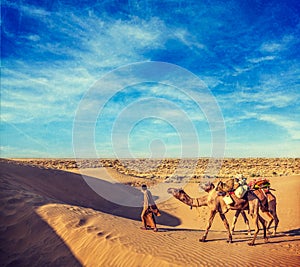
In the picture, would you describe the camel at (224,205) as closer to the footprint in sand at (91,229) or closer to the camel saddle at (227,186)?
the camel saddle at (227,186)

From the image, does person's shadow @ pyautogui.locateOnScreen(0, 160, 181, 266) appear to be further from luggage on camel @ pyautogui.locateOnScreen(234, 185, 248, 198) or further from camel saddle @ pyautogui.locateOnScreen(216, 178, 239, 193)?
luggage on camel @ pyautogui.locateOnScreen(234, 185, 248, 198)

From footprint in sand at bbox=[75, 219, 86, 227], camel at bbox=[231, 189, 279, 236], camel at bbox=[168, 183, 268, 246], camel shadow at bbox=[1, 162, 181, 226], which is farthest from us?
camel shadow at bbox=[1, 162, 181, 226]

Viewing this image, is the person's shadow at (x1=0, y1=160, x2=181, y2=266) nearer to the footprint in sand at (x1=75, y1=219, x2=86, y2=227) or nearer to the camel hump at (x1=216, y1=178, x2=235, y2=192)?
the footprint in sand at (x1=75, y1=219, x2=86, y2=227)

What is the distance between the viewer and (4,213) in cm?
1150

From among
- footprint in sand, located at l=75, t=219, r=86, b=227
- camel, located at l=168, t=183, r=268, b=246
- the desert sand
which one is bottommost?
the desert sand

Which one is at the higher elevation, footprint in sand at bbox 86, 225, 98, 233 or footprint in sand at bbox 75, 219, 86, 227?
footprint in sand at bbox 75, 219, 86, 227

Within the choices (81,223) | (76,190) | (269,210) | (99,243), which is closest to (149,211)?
(81,223)

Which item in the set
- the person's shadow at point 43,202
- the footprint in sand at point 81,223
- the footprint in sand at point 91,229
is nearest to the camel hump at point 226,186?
the footprint in sand at point 91,229

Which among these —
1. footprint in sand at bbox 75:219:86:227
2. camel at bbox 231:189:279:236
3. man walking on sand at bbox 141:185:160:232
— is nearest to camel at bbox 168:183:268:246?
camel at bbox 231:189:279:236

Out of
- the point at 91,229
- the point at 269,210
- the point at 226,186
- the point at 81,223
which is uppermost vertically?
the point at 226,186

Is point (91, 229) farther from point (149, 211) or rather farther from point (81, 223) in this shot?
point (149, 211)

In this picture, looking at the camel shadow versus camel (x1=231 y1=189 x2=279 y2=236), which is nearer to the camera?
camel (x1=231 y1=189 x2=279 y2=236)

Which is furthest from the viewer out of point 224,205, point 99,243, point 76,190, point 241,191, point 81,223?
point 76,190

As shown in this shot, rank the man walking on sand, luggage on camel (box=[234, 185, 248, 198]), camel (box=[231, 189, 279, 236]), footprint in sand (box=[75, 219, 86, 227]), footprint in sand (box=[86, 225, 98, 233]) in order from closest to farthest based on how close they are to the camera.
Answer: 1. footprint in sand (box=[86, 225, 98, 233])
2. footprint in sand (box=[75, 219, 86, 227])
3. luggage on camel (box=[234, 185, 248, 198])
4. the man walking on sand
5. camel (box=[231, 189, 279, 236])
